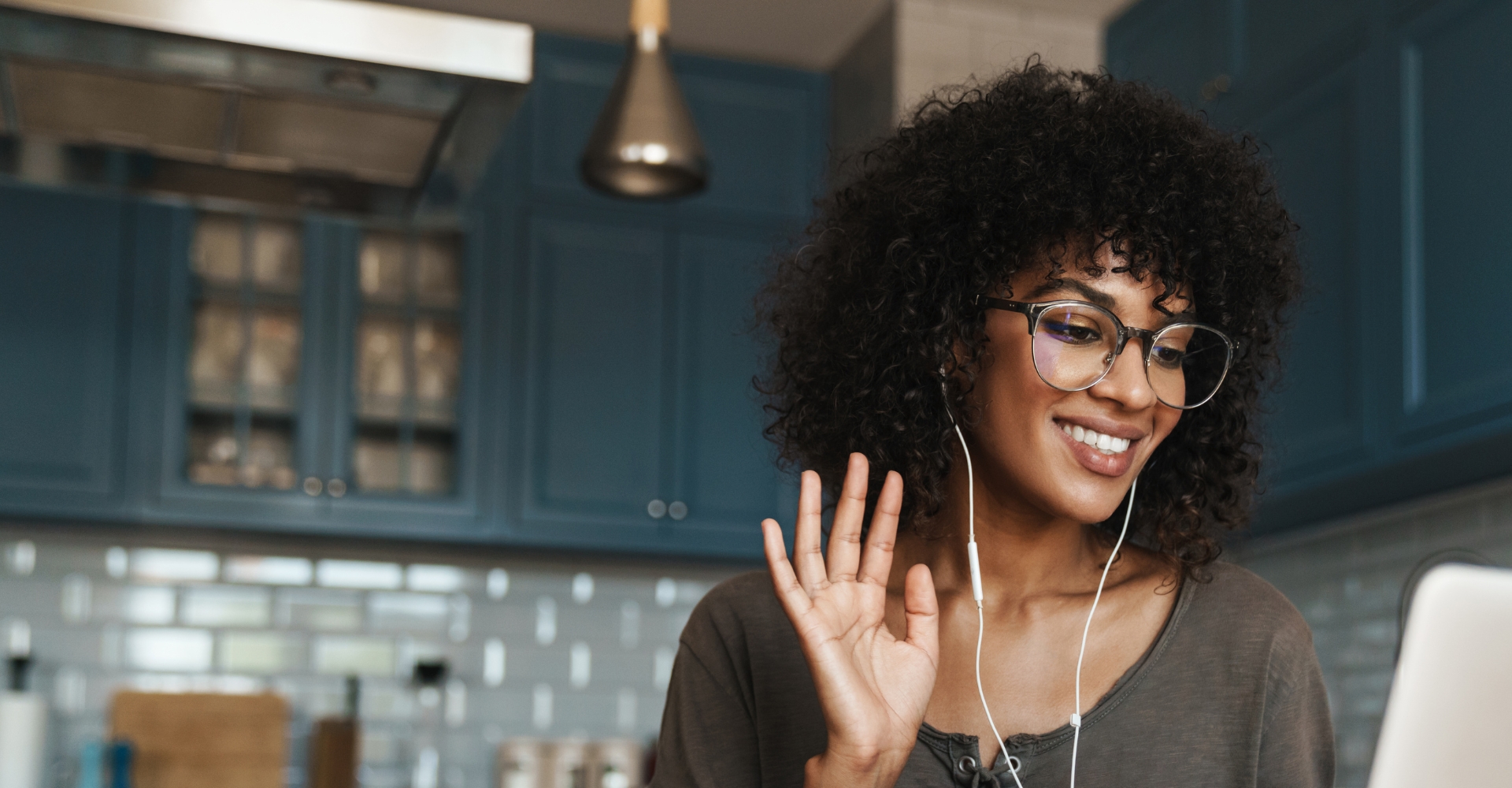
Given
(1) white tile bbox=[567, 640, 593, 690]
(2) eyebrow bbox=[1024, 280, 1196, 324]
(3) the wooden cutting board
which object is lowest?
(3) the wooden cutting board

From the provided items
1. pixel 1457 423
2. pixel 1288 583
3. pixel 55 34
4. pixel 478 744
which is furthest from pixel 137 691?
pixel 1457 423

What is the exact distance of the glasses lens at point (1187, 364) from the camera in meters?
1.44

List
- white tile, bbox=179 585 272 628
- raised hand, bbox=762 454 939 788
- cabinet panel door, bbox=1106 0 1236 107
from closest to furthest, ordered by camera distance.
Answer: raised hand, bbox=762 454 939 788 → cabinet panel door, bbox=1106 0 1236 107 → white tile, bbox=179 585 272 628

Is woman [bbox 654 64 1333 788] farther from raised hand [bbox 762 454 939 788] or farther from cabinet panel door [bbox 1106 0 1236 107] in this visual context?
cabinet panel door [bbox 1106 0 1236 107]

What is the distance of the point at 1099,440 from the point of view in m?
1.44

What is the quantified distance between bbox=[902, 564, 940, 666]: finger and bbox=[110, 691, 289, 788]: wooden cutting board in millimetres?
2934

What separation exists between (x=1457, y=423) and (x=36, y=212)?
10.3ft

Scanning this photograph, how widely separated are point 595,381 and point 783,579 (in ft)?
9.39

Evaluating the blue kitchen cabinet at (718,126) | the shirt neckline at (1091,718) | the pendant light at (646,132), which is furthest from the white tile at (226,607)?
the shirt neckline at (1091,718)

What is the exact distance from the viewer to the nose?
1.41 m

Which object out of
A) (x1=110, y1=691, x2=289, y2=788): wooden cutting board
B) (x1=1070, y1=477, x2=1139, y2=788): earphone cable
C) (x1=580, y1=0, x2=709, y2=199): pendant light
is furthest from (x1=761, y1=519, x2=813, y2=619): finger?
(x1=110, y1=691, x2=289, y2=788): wooden cutting board

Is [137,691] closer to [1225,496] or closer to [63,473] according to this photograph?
[63,473]

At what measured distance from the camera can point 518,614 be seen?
4.29 meters

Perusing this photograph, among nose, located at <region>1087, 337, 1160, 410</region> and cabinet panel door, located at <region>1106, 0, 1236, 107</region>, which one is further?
cabinet panel door, located at <region>1106, 0, 1236, 107</region>
